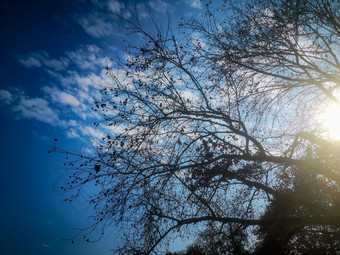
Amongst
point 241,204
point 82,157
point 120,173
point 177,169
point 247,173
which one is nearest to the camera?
point 82,157

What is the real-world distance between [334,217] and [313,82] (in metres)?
4.15

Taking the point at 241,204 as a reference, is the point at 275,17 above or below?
above

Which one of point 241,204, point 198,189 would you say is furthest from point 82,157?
point 241,204

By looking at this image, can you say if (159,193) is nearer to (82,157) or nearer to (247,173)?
(82,157)

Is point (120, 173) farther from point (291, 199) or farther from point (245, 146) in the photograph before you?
point (291, 199)

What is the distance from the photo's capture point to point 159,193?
18.9ft

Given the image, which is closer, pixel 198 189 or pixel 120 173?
pixel 120 173

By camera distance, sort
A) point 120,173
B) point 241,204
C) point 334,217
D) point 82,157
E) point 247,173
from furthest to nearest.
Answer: point 241,204
point 247,173
point 120,173
point 82,157
point 334,217

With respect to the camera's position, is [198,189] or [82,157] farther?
[198,189]

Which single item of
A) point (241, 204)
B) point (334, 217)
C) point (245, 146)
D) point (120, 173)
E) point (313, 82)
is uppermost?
point (313, 82)

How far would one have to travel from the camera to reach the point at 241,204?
21.7ft

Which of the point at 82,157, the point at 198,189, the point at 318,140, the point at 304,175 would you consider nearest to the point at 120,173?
the point at 82,157

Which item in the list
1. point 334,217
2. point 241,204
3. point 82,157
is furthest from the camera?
point 241,204

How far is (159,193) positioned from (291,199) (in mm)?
3830
